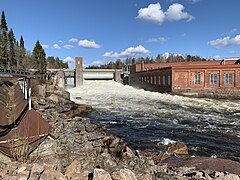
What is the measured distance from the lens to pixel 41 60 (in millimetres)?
58750

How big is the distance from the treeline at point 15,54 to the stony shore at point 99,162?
38.4 metres

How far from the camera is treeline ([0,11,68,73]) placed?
146 feet

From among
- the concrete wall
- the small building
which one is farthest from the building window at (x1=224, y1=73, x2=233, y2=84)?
the concrete wall

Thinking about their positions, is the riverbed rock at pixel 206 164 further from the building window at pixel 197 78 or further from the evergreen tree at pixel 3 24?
the evergreen tree at pixel 3 24

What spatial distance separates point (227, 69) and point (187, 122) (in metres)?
22.3

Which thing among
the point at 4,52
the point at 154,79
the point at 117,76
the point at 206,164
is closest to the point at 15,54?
the point at 4,52

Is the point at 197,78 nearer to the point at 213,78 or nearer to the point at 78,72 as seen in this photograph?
the point at 213,78

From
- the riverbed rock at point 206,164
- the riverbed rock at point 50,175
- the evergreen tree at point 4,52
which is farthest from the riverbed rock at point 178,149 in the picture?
the evergreen tree at point 4,52

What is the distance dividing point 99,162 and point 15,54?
165ft

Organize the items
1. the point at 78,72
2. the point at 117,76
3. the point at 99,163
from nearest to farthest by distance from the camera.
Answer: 1. the point at 99,163
2. the point at 78,72
3. the point at 117,76

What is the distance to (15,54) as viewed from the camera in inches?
1930

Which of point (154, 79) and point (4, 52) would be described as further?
point (4, 52)

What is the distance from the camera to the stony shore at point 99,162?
3561 mm

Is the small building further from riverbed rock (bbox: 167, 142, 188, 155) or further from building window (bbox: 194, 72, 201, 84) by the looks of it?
riverbed rock (bbox: 167, 142, 188, 155)
